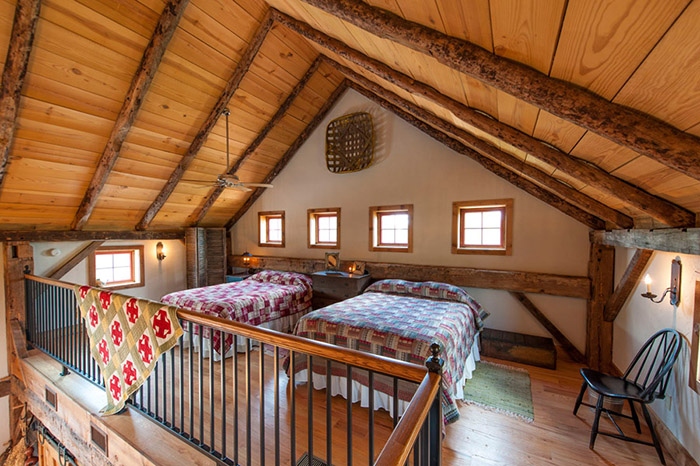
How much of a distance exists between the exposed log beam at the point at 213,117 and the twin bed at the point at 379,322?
1724 mm

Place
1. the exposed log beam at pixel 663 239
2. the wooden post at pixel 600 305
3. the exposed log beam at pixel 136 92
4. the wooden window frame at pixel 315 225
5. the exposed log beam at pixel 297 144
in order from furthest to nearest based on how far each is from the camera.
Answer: the wooden window frame at pixel 315 225, the exposed log beam at pixel 297 144, the wooden post at pixel 600 305, the exposed log beam at pixel 136 92, the exposed log beam at pixel 663 239

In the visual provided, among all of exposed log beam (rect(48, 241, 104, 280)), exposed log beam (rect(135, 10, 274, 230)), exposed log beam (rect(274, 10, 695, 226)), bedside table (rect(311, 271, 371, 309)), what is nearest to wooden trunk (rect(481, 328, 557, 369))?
bedside table (rect(311, 271, 371, 309))

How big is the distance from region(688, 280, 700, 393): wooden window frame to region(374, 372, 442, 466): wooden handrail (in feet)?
6.96

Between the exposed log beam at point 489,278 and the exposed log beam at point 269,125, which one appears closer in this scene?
the exposed log beam at point 489,278

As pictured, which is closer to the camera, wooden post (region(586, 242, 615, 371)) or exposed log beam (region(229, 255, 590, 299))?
wooden post (region(586, 242, 615, 371))

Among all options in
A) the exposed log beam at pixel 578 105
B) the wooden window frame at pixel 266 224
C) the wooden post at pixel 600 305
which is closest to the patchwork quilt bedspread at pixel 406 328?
the wooden post at pixel 600 305

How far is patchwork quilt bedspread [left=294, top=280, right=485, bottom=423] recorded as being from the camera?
2439mm

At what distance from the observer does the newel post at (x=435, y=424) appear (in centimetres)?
117

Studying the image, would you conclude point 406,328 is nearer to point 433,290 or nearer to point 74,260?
point 433,290

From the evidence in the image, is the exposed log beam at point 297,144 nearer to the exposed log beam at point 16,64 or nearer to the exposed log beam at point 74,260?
the exposed log beam at point 74,260

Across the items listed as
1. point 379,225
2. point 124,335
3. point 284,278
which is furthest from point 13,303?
point 379,225

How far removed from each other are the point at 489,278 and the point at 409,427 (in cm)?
351

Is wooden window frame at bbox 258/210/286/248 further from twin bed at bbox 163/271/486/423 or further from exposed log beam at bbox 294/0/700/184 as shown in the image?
exposed log beam at bbox 294/0/700/184

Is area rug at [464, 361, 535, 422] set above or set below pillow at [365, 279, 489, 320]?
below
